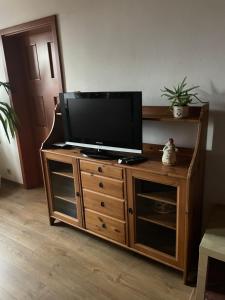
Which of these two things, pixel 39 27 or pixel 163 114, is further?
pixel 39 27

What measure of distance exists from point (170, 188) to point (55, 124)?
1280 millimetres

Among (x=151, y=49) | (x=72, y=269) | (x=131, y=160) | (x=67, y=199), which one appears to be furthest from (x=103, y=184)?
(x=151, y=49)

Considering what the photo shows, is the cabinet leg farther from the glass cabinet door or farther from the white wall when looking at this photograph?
the white wall

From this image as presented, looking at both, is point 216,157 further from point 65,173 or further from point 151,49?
point 65,173

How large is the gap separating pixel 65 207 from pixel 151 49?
1639 mm

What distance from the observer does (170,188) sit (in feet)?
5.76

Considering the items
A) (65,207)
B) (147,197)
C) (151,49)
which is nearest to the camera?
(147,197)

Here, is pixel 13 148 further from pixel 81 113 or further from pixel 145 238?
pixel 145 238

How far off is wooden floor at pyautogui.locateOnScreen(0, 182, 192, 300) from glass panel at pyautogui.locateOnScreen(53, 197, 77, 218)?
19cm

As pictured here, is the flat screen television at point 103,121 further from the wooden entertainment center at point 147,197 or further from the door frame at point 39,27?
the door frame at point 39,27

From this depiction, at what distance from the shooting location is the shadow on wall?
1771 millimetres

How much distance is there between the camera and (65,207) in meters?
2.47

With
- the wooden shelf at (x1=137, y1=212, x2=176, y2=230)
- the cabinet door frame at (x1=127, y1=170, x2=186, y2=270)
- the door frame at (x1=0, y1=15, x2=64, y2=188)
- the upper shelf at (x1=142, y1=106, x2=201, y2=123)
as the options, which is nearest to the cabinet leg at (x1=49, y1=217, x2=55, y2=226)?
the cabinet door frame at (x1=127, y1=170, x2=186, y2=270)

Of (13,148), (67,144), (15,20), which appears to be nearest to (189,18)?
(67,144)
